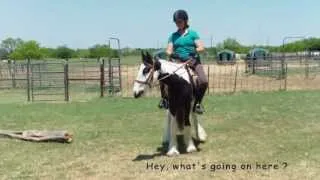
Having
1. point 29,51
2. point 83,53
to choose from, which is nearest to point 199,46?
point 29,51

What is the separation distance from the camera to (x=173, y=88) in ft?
25.0

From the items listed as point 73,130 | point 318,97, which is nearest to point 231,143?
point 73,130

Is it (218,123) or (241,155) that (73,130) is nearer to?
(218,123)

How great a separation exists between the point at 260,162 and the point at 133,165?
66.3 inches

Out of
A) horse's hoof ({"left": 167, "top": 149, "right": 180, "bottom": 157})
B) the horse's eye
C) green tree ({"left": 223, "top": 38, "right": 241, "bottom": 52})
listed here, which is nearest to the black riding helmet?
the horse's eye

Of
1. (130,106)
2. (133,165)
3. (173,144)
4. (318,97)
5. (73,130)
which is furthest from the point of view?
(318,97)

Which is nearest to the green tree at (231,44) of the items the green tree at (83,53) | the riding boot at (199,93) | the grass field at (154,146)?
the green tree at (83,53)

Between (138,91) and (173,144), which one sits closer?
(138,91)

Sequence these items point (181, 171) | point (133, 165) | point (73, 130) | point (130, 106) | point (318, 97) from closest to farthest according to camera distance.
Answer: point (181, 171) → point (133, 165) → point (73, 130) → point (130, 106) → point (318, 97)

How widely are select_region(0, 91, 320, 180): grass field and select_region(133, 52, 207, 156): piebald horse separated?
0.38 metres

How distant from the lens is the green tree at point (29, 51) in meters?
67.1

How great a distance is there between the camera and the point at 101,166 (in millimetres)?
7387

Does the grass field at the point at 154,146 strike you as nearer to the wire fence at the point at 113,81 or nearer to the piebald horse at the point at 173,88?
the piebald horse at the point at 173,88

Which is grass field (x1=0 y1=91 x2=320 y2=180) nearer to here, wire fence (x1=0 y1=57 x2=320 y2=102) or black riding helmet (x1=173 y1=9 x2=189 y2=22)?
black riding helmet (x1=173 y1=9 x2=189 y2=22)
